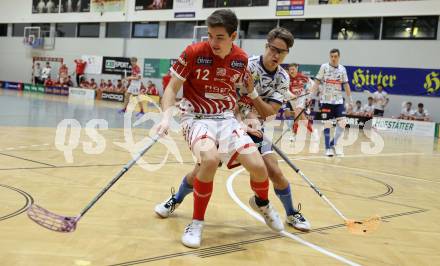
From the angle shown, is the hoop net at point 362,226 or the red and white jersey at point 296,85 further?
the red and white jersey at point 296,85

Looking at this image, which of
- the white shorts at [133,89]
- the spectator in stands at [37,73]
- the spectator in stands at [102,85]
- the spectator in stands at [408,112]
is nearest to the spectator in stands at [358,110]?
the spectator in stands at [408,112]

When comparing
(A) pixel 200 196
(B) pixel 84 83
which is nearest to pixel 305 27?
(B) pixel 84 83

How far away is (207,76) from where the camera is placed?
4.07 metres

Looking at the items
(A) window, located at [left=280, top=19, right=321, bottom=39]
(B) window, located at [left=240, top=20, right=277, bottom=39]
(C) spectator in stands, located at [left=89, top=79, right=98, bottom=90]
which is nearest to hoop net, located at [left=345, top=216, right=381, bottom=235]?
(A) window, located at [left=280, top=19, right=321, bottom=39]

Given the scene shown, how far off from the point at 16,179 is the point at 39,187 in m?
0.48

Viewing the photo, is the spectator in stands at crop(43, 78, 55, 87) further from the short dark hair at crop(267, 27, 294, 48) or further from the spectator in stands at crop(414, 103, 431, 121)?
the short dark hair at crop(267, 27, 294, 48)

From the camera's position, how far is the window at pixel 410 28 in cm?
2011

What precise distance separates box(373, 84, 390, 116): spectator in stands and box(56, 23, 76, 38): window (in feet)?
67.7

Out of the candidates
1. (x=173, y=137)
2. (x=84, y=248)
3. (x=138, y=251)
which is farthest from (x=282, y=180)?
(x=173, y=137)

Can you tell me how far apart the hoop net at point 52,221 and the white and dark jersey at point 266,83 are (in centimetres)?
182

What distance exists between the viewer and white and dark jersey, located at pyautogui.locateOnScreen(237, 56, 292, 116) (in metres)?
4.52

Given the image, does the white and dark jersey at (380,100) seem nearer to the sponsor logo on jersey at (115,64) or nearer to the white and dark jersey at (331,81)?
the white and dark jersey at (331,81)

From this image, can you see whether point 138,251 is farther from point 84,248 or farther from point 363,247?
point 363,247

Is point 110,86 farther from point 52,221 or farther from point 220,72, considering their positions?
point 52,221
